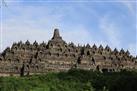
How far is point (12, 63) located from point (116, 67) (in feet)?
58.8

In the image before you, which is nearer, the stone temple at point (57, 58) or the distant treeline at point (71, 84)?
the distant treeline at point (71, 84)

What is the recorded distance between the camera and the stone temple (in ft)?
238

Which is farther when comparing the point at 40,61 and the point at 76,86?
the point at 40,61

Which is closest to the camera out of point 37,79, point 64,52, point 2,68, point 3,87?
point 3,87

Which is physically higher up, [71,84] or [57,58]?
[57,58]

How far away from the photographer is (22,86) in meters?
46.9

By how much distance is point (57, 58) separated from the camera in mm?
77000

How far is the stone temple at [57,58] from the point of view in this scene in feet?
238

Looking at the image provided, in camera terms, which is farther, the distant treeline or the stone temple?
the stone temple

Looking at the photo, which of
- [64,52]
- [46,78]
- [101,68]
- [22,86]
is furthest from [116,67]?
[22,86]

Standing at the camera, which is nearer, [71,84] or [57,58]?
[71,84]

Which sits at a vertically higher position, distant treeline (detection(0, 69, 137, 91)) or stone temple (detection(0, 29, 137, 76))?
stone temple (detection(0, 29, 137, 76))

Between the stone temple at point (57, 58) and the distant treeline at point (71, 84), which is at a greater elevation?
the stone temple at point (57, 58)

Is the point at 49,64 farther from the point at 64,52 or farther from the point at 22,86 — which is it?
the point at 22,86
